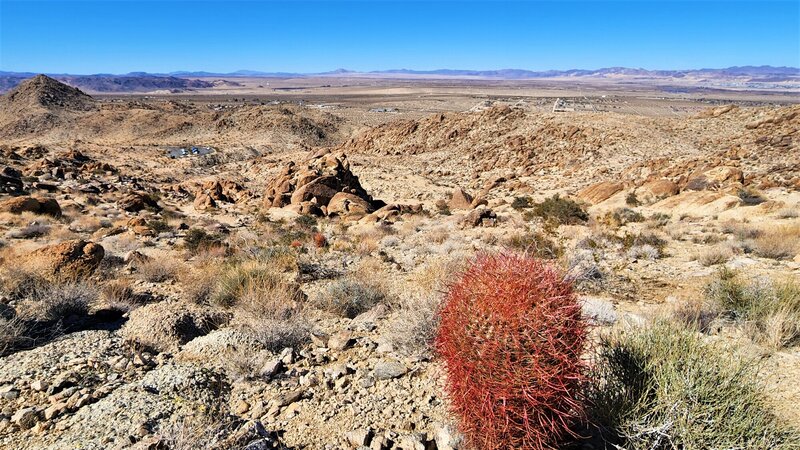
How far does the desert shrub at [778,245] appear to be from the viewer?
7.84 meters

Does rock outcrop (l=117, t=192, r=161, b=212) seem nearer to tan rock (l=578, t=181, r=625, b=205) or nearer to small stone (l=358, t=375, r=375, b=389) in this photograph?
small stone (l=358, t=375, r=375, b=389)

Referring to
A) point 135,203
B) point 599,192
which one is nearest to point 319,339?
point 135,203

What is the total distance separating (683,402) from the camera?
2.73 m

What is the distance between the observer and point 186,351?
4570mm

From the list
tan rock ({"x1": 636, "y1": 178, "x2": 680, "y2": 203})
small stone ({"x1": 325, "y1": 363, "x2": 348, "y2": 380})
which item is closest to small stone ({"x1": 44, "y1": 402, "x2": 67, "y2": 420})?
small stone ({"x1": 325, "y1": 363, "x2": 348, "y2": 380})

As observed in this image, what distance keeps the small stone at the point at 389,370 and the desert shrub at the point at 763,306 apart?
366cm

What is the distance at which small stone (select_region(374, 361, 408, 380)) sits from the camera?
4.12m

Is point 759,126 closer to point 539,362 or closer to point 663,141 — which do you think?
point 663,141

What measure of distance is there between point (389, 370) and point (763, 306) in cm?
417

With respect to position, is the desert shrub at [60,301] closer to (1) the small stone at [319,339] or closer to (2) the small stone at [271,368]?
(2) the small stone at [271,368]

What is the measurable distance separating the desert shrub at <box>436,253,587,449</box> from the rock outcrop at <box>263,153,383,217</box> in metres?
14.4

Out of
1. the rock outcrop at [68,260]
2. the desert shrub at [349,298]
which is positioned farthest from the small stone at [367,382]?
the rock outcrop at [68,260]

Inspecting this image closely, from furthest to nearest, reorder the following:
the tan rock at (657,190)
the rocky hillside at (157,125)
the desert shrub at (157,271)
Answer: the rocky hillside at (157,125) → the tan rock at (657,190) → the desert shrub at (157,271)

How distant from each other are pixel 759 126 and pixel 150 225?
30.3 metres
